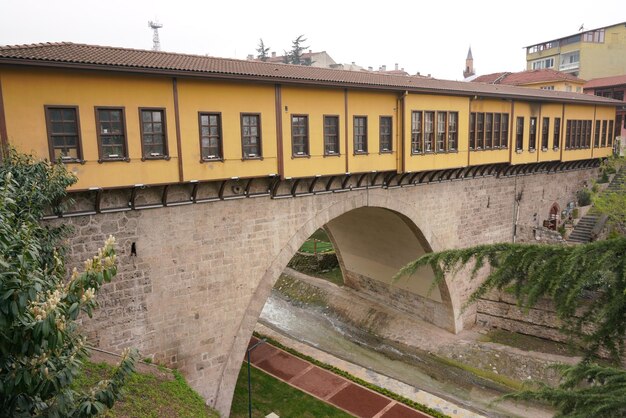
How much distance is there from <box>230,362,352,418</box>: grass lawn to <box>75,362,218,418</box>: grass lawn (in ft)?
11.6

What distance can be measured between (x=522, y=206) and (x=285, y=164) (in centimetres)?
1647

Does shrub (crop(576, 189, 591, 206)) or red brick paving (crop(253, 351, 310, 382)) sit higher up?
shrub (crop(576, 189, 591, 206))

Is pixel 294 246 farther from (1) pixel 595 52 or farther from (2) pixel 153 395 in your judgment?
(1) pixel 595 52

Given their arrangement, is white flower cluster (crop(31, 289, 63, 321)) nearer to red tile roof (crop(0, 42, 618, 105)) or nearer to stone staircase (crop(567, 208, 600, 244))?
red tile roof (crop(0, 42, 618, 105))

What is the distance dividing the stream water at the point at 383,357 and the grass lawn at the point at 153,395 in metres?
10.3

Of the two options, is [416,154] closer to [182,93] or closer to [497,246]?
[182,93]

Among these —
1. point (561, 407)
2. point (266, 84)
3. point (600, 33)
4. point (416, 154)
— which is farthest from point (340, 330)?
point (600, 33)

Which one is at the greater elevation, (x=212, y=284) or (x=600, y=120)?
(x=600, y=120)

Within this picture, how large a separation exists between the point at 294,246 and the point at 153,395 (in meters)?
6.44

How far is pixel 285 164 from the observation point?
47.8 feet

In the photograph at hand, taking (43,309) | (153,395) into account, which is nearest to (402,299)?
(153,395)

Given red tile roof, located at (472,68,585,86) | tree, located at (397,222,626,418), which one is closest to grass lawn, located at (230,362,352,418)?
tree, located at (397,222,626,418)

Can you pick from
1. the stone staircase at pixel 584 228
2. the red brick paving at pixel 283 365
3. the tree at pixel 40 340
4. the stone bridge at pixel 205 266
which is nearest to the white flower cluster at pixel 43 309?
the tree at pixel 40 340

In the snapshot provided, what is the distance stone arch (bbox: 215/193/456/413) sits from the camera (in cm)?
1438
